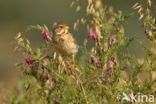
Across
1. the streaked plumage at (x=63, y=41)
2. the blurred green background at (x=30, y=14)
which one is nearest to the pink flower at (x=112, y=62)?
the streaked plumage at (x=63, y=41)

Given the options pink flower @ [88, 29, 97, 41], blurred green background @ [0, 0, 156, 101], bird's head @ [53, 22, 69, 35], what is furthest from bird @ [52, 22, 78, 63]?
blurred green background @ [0, 0, 156, 101]

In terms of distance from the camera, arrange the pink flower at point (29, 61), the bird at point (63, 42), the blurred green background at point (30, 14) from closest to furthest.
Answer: the pink flower at point (29, 61) → the bird at point (63, 42) → the blurred green background at point (30, 14)

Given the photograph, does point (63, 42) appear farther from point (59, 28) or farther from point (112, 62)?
point (112, 62)

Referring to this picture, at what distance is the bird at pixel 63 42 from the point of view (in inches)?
140

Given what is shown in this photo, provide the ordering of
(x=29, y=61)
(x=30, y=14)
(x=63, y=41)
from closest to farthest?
(x=29, y=61), (x=63, y=41), (x=30, y=14)

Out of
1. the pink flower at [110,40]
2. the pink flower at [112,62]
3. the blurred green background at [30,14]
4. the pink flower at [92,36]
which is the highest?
the blurred green background at [30,14]

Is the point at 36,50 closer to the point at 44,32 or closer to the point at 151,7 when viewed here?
the point at 44,32

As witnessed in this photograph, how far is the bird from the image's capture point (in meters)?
3.57

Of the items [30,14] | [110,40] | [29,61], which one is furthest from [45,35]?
[30,14]

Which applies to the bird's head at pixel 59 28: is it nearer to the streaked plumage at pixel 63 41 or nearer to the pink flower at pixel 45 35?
the streaked plumage at pixel 63 41

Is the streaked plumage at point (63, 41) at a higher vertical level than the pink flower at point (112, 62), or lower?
higher

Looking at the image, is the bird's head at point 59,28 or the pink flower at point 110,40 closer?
the pink flower at point 110,40

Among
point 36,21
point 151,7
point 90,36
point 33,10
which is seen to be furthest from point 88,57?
point 33,10

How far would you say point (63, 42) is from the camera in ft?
11.9
